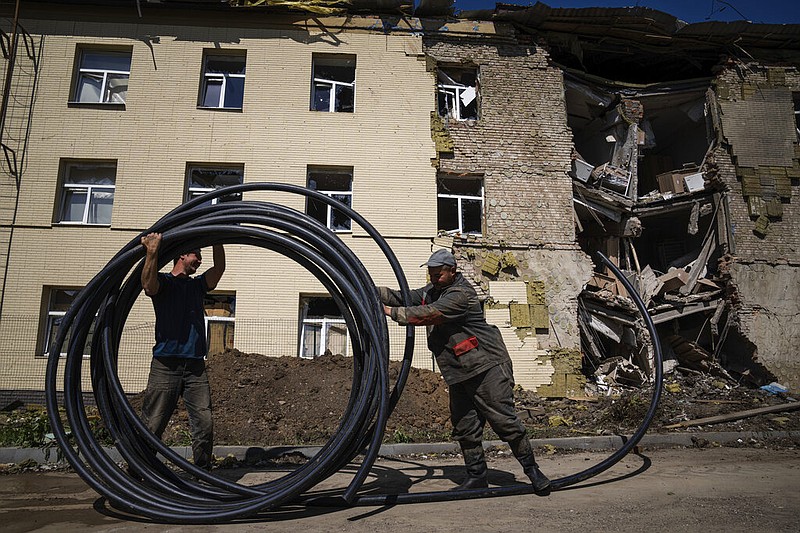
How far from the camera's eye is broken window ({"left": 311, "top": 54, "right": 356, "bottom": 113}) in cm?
1201

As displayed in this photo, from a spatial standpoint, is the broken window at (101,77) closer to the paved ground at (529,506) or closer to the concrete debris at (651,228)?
the paved ground at (529,506)

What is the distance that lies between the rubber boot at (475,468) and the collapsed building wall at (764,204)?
10.1m

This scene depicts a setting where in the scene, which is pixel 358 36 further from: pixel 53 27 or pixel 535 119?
pixel 53 27

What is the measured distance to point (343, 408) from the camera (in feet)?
26.7

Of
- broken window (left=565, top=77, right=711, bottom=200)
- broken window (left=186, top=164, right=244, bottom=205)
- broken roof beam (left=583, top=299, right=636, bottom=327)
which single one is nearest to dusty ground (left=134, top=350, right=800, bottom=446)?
broken roof beam (left=583, top=299, right=636, bottom=327)

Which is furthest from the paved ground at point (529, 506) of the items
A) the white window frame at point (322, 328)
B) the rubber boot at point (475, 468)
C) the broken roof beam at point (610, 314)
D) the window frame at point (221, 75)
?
the window frame at point (221, 75)

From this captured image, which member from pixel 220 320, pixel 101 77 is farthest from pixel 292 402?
pixel 101 77

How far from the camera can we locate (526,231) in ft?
36.8

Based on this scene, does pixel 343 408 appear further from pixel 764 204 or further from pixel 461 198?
pixel 764 204

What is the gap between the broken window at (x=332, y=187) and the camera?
1141cm

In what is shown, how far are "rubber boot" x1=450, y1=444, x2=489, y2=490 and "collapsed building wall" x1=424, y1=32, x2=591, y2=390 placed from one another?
21.8 ft

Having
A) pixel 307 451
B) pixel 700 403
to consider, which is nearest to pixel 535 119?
pixel 700 403

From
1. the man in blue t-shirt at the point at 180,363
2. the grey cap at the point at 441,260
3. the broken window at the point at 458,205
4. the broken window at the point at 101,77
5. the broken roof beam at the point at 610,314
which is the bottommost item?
the man in blue t-shirt at the point at 180,363

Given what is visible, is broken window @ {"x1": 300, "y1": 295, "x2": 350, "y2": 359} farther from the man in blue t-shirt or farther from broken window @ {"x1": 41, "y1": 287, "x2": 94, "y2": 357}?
the man in blue t-shirt
